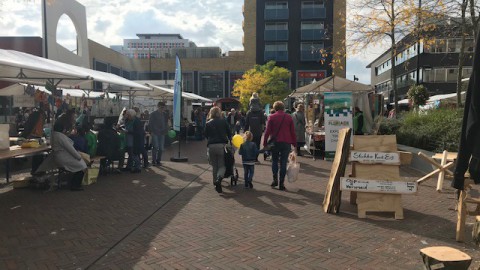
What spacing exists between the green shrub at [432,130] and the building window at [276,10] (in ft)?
147

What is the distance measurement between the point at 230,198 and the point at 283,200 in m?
0.95

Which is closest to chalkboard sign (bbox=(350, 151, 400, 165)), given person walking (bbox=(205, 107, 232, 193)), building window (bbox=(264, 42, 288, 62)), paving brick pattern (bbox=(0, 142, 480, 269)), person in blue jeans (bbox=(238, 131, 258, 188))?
paving brick pattern (bbox=(0, 142, 480, 269))

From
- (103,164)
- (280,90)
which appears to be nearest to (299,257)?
(103,164)

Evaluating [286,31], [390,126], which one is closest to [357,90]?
[390,126]

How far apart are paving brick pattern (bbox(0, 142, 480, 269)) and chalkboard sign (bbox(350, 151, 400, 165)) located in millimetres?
822

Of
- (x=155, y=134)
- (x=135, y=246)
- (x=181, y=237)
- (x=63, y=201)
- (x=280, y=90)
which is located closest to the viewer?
(x=135, y=246)

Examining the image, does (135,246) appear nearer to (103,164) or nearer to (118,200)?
(118,200)

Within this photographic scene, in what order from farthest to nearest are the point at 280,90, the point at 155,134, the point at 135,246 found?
1. the point at 280,90
2. the point at 155,134
3. the point at 135,246

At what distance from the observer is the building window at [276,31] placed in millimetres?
56500

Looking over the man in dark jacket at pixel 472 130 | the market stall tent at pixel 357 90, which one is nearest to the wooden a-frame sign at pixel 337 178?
the man in dark jacket at pixel 472 130

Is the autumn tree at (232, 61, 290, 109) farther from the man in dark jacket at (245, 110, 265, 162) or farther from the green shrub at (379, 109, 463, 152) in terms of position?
the man in dark jacket at (245, 110, 265, 162)

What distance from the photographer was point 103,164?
9.93 metres

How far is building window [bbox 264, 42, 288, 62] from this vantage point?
56500mm

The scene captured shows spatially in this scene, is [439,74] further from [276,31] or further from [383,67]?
[383,67]
